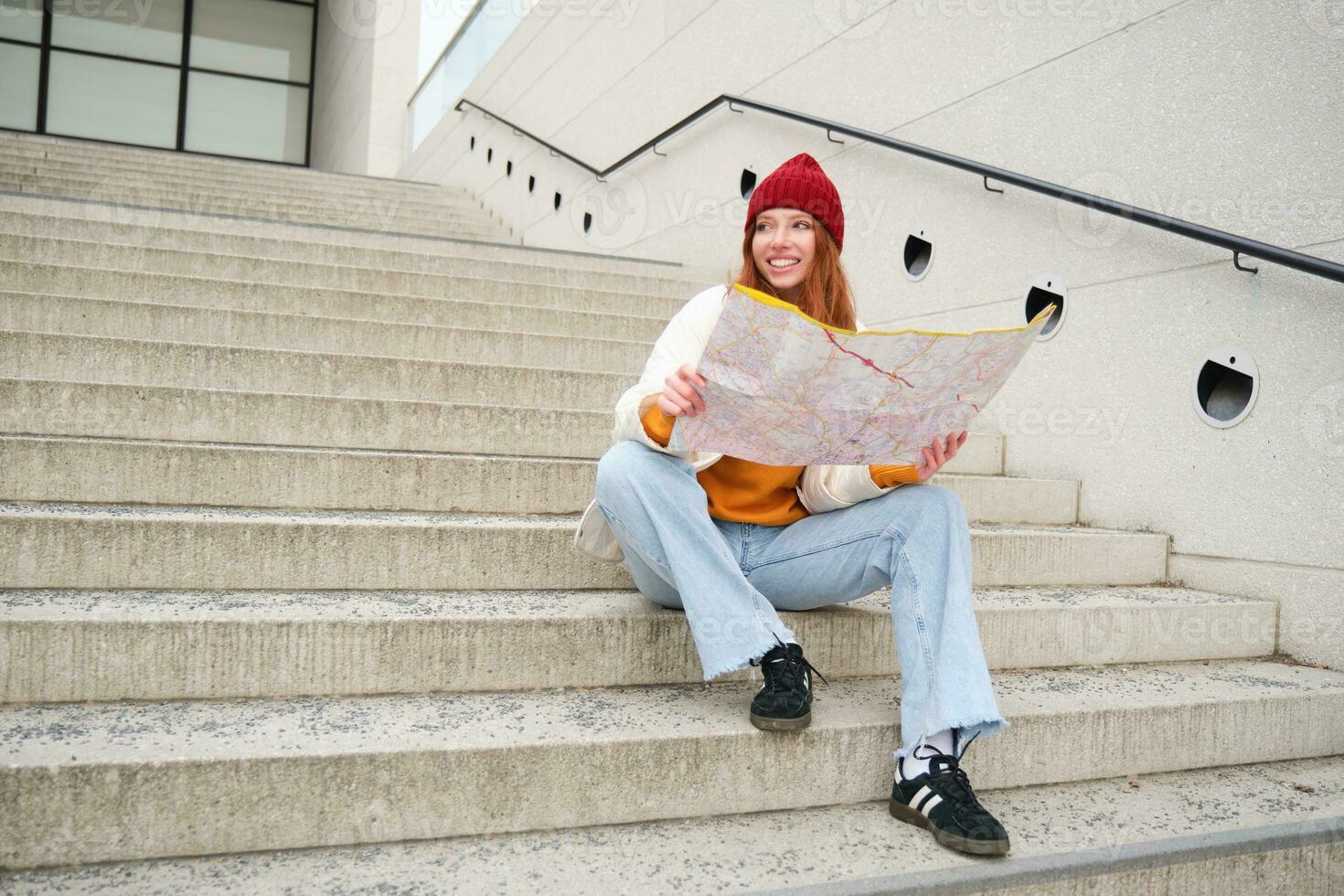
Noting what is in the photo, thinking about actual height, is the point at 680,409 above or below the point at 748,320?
below

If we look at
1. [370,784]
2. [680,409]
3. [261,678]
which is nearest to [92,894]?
[370,784]

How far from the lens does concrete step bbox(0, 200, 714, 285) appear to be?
377cm

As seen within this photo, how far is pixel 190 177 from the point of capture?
654 centimetres

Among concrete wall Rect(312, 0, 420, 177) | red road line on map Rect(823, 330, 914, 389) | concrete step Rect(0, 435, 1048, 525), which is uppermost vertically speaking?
concrete wall Rect(312, 0, 420, 177)

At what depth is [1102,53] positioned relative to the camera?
2994mm

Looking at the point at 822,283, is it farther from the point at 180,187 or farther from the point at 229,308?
the point at 180,187

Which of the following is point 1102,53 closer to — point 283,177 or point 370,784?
point 370,784

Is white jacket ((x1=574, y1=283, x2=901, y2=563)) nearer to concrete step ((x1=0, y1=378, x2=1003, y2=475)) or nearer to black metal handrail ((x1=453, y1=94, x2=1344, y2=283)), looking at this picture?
concrete step ((x1=0, y1=378, x2=1003, y2=475))

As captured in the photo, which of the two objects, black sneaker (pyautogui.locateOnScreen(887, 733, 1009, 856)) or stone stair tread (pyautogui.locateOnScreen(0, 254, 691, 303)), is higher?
stone stair tread (pyautogui.locateOnScreen(0, 254, 691, 303))

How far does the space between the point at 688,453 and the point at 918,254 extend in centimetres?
248

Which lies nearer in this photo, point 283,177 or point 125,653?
point 125,653

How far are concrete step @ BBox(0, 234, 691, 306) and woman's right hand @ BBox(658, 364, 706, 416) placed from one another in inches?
109

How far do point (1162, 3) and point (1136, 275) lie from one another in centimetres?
81

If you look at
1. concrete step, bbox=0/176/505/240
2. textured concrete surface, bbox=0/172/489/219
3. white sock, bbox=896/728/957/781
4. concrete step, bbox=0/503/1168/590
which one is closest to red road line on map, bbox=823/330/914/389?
white sock, bbox=896/728/957/781
